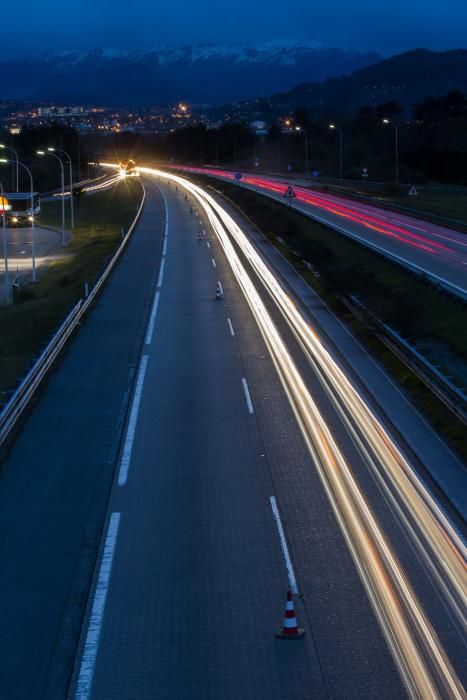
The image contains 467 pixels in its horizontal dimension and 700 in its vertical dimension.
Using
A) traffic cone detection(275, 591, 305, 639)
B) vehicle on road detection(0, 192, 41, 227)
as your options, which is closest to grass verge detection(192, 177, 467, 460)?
traffic cone detection(275, 591, 305, 639)

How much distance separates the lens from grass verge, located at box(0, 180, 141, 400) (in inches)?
1004

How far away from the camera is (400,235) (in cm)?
4716

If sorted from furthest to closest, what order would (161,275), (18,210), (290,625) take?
(18,210)
(161,275)
(290,625)

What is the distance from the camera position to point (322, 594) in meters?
10.2

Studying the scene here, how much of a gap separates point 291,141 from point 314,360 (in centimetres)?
13536

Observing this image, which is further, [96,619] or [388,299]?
[388,299]

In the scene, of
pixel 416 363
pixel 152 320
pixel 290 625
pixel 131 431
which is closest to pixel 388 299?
pixel 152 320

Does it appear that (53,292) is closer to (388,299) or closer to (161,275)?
(161,275)

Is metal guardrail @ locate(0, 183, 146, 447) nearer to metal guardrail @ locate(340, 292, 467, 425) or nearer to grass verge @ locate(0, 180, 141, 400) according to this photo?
grass verge @ locate(0, 180, 141, 400)

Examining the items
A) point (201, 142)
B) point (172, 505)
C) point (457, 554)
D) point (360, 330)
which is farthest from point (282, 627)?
point (201, 142)

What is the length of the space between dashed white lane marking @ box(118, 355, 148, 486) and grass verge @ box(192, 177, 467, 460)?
5.25 meters

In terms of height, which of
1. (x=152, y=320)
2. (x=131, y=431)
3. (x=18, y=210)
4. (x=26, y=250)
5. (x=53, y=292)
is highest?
(x=18, y=210)

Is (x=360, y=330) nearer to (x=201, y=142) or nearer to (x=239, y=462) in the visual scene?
(x=239, y=462)

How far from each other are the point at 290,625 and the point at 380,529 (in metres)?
3.09
